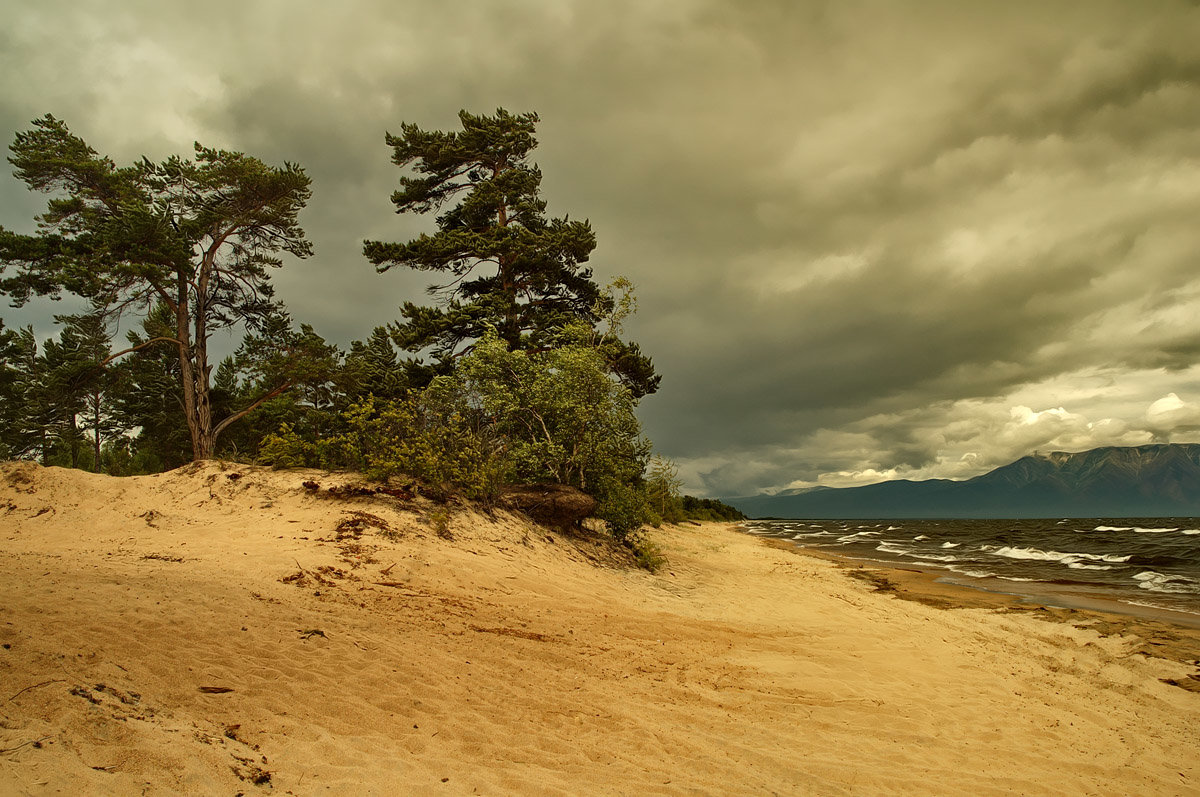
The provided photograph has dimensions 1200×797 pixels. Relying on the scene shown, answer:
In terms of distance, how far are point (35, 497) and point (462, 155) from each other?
17010mm

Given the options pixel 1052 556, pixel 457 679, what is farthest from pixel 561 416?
pixel 1052 556

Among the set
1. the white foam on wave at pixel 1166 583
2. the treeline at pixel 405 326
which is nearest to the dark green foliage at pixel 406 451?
the treeline at pixel 405 326

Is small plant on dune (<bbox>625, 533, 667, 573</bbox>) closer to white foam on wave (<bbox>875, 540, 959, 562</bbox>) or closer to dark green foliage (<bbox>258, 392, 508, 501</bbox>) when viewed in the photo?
dark green foliage (<bbox>258, 392, 508, 501</bbox>)

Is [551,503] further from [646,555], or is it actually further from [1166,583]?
[1166,583]

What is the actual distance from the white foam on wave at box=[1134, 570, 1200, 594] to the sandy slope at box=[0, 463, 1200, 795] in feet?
33.3

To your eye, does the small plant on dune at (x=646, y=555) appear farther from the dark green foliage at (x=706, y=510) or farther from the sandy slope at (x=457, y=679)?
the dark green foliage at (x=706, y=510)

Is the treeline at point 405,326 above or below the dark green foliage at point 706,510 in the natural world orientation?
above

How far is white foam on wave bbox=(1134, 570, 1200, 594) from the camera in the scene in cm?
1689

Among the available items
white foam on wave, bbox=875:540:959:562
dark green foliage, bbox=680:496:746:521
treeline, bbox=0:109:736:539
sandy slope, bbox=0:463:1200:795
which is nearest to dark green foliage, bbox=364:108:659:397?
treeline, bbox=0:109:736:539

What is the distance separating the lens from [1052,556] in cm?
2834

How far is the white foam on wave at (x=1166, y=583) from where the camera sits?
16891 mm

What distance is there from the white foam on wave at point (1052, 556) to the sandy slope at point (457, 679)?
66.8 feet

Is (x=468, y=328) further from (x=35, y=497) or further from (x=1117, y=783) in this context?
(x=1117, y=783)

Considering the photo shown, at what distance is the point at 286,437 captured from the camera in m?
13.7
